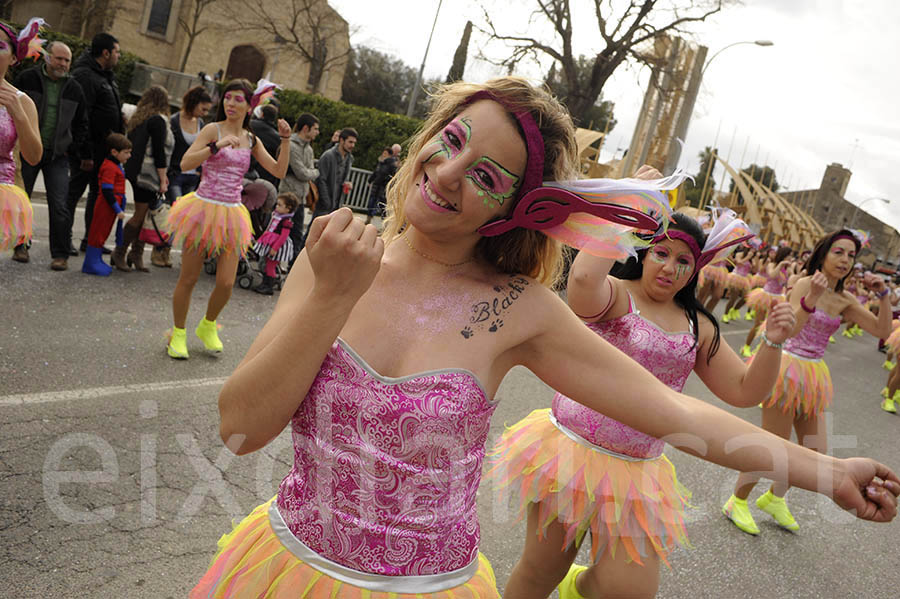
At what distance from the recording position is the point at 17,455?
3492 mm

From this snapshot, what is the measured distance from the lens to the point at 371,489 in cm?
157

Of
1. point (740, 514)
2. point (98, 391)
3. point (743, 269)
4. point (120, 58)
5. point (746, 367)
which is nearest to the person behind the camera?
point (746, 367)

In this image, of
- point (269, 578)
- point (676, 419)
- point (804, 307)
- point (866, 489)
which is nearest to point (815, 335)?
point (804, 307)

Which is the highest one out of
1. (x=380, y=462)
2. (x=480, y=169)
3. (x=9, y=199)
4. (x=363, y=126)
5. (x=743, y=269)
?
(x=363, y=126)

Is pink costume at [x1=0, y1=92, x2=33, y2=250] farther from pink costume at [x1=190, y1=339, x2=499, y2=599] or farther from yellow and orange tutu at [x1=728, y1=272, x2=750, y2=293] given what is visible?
yellow and orange tutu at [x1=728, y1=272, x2=750, y2=293]

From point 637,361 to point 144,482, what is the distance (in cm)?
255

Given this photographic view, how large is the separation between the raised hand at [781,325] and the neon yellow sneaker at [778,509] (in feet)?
10.1

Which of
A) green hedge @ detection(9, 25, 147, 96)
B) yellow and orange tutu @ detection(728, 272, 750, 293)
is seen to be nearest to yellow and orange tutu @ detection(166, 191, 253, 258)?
yellow and orange tutu @ detection(728, 272, 750, 293)

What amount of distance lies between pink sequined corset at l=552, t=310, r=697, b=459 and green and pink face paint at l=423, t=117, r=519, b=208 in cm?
149

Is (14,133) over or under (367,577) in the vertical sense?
over

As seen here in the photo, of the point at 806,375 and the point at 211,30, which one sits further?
the point at 211,30

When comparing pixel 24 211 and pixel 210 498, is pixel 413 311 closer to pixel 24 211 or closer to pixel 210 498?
pixel 210 498

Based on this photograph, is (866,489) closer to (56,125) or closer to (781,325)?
(781,325)

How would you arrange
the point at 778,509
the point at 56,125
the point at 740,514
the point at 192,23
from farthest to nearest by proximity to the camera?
1. the point at 192,23
2. the point at 56,125
3. the point at 778,509
4. the point at 740,514
